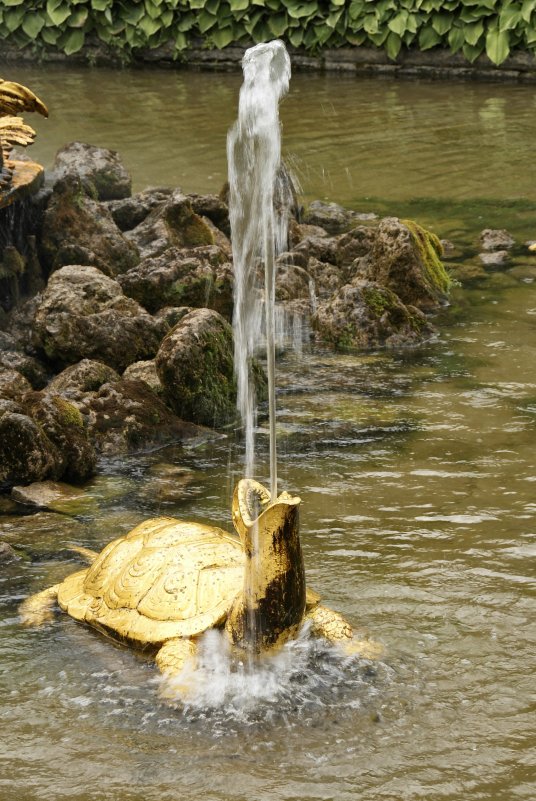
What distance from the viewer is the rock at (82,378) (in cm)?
860

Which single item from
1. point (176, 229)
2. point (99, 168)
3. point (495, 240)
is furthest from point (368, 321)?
point (99, 168)

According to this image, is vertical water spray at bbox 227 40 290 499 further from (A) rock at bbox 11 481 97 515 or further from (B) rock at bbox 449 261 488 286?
(B) rock at bbox 449 261 488 286

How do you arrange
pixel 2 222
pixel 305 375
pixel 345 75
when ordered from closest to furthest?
pixel 305 375
pixel 2 222
pixel 345 75

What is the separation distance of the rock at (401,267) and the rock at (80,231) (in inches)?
88.5

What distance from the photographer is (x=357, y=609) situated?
5.77m

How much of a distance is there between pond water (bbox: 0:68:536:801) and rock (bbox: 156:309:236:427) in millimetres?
335

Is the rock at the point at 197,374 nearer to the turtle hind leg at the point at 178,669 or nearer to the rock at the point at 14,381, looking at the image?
the rock at the point at 14,381

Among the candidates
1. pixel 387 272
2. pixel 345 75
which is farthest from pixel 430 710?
pixel 345 75

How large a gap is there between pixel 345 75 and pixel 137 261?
13671 mm

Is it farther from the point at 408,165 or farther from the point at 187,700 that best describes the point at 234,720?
the point at 408,165

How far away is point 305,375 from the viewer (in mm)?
9523

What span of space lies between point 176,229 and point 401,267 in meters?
2.30

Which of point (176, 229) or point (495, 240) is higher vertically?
point (176, 229)

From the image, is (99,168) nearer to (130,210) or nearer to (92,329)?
(130,210)
